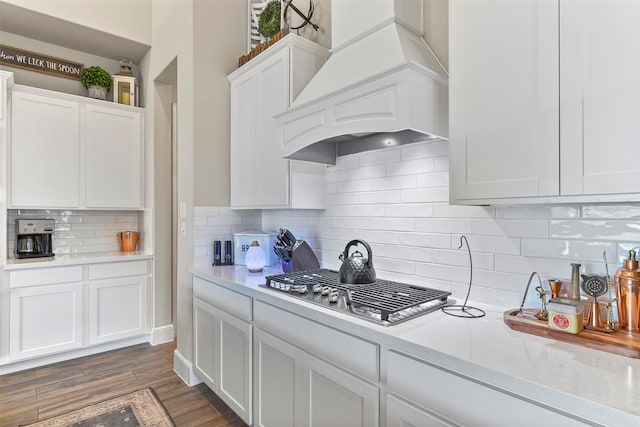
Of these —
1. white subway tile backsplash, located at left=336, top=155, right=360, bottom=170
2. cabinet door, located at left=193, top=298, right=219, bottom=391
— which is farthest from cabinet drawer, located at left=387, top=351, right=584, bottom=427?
cabinet door, located at left=193, top=298, right=219, bottom=391

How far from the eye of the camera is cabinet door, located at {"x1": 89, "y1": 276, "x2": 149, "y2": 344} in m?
3.27

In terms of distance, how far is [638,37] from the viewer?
3.12 feet

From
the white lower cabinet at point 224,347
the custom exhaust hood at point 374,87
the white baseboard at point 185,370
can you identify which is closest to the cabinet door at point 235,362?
the white lower cabinet at point 224,347

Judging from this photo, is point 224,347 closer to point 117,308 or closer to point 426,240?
point 426,240

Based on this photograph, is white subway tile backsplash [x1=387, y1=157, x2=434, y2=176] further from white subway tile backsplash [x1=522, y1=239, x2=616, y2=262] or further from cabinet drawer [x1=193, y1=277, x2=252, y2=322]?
cabinet drawer [x1=193, y1=277, x2=252, y2=322]

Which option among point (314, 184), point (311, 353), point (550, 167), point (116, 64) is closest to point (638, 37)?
point (550, 167)

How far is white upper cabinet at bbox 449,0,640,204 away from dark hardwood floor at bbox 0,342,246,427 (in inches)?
86.0

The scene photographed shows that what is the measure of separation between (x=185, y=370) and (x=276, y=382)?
4.55ft

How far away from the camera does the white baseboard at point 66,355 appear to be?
2928mm

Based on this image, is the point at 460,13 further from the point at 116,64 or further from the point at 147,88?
the point at 116,64

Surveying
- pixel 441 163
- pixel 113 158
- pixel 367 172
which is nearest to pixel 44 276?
pixel 113 158

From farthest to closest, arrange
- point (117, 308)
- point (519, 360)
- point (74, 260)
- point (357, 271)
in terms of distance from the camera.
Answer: point (117, 308) → point (74, 260) → point (357, 271) → point (519, 360)

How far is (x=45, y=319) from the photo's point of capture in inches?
119

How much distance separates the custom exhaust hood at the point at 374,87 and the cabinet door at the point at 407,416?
1.06 m
